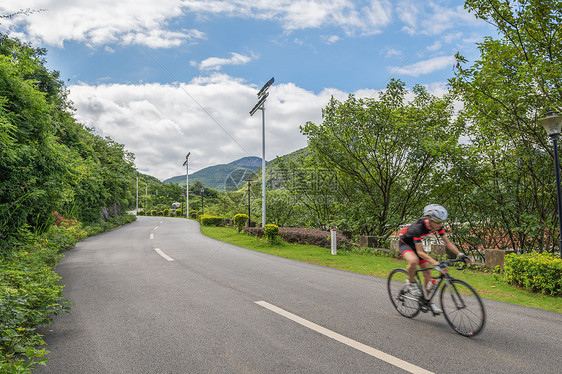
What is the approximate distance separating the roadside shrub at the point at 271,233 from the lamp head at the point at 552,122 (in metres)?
11.5

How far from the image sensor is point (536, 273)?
653 centimetres

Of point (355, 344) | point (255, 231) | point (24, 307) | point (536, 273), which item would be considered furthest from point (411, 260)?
point (255, 231)

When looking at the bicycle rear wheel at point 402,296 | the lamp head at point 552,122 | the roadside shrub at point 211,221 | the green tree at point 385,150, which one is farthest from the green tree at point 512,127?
the roadside shrub at point 211,221

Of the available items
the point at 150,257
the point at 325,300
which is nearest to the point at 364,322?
the point at 325,300

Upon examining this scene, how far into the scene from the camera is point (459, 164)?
37.8 ft

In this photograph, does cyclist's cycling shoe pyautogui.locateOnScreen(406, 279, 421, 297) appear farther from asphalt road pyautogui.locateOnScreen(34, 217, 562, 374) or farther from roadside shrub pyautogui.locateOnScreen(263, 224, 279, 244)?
roadside shrub pyautogui.locateOnScreen(263, 224, 279, 244)

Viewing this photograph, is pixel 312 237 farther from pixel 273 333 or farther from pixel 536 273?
pixel 273 333

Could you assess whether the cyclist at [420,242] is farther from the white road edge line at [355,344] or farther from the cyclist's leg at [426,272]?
the white road edge line at [355,344]

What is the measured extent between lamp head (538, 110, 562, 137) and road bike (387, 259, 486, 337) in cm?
508

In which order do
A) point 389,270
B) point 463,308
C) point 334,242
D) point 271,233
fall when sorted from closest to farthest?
point 463,308, point 389,270, point 334,242, point 271,233

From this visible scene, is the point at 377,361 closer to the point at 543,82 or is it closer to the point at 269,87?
the point at 543,82

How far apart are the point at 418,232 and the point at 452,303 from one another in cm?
101

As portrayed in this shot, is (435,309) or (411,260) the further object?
(411,260)

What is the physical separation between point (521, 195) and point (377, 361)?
1049 centimetres
